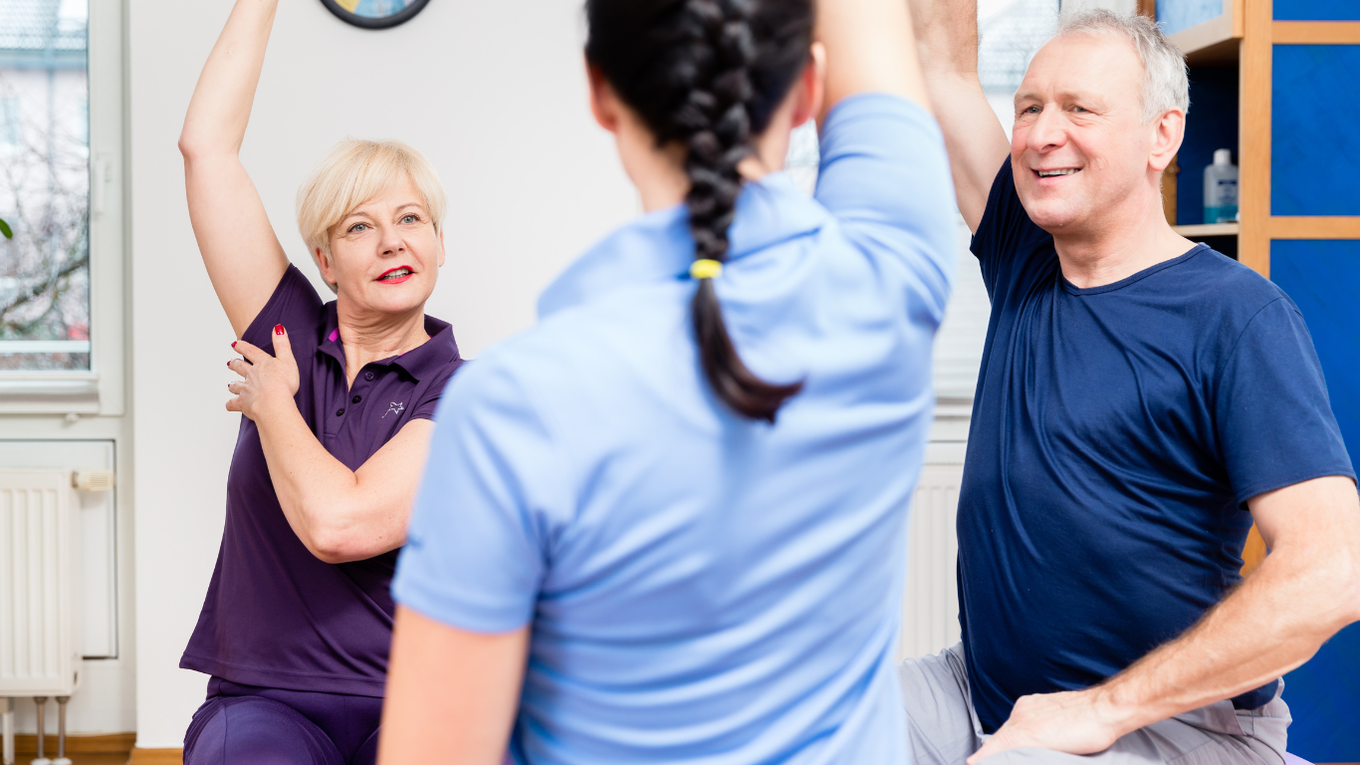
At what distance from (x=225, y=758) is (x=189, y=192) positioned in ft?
2.67

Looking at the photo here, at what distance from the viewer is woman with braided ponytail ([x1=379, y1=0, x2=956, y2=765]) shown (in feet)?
1.49

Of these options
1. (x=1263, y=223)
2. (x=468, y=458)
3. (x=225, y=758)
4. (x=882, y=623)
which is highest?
(x=1263, y=223)

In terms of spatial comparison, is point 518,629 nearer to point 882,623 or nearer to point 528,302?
point 882,623

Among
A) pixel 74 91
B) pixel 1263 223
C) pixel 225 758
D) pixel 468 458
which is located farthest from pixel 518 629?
pixel 74 91

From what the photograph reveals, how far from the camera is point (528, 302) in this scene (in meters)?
2.45

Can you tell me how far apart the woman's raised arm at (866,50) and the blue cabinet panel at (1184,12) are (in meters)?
1.98

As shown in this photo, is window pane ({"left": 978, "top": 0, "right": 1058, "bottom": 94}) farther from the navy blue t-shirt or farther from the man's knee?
the man's knee

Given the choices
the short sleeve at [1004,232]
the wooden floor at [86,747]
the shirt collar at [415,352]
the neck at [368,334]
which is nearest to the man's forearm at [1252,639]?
the short sleeve at [1004,232]

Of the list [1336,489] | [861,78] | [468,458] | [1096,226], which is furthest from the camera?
[1096,226]

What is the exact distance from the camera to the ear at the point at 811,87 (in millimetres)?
565

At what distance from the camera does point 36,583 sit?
2418mm

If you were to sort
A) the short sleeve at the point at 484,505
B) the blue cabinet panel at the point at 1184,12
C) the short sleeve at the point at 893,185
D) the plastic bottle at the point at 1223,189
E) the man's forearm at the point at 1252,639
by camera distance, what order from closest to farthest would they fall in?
the short sleeve at the point at 484,505
the short sleeve at the point at 893,185
the man's forearm at the point at 1252,639
the blue cabinet panel at the point at 1184,12
the plastic bottle at the point at 1223,189

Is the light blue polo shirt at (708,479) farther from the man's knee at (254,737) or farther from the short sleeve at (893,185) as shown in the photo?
the man's knee at (254,737)

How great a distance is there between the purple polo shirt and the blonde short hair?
0.32ft
